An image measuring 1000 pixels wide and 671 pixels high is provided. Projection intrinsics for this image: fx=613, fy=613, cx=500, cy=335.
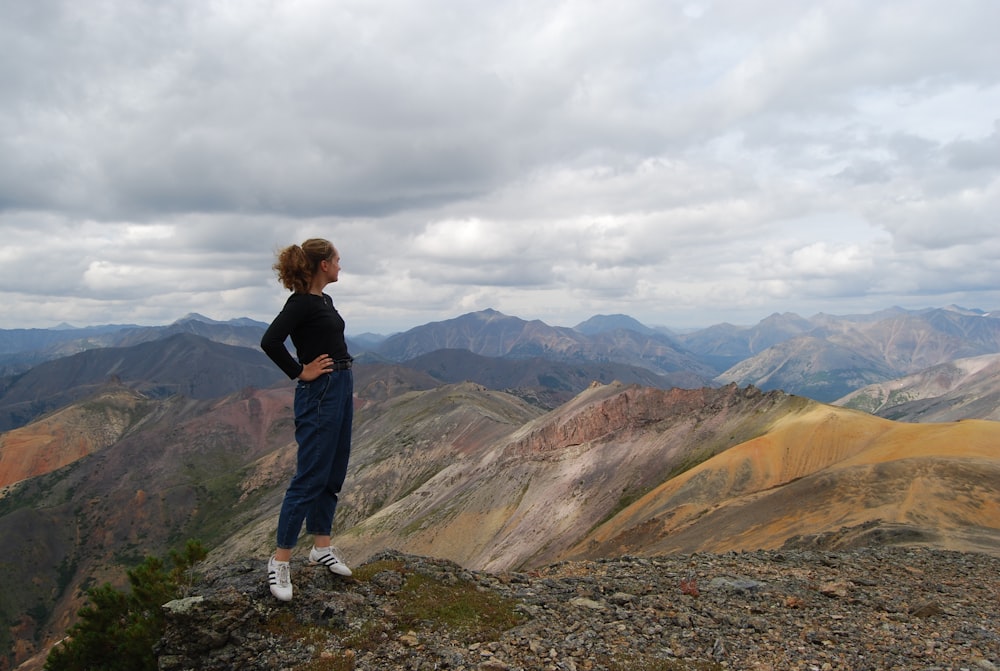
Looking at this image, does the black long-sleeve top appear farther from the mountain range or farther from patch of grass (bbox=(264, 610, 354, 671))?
the mountain range

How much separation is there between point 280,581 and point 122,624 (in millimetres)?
13605

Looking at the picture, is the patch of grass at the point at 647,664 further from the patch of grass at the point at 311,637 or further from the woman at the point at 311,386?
the woman at the point at 311,386

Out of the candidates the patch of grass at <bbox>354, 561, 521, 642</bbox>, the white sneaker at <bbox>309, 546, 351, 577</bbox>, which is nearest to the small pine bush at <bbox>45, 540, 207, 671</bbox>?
the white sneaker at <bbox>309, 546, 351, 577</bbox>

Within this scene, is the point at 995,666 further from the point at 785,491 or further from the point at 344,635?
the point at 785,491

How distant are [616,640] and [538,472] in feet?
247

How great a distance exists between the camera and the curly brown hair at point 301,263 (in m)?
8.72

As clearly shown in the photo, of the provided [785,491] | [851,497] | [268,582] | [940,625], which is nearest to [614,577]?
[940,625]

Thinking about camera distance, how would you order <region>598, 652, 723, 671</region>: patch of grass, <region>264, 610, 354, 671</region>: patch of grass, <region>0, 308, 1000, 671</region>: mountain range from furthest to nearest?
<region>0, 308, 1000, 671</region>: mountain range, <region>598, 652, 723, 671</region>: patch of grass, <region>264, 610, 354, 671</region>: patch of grass

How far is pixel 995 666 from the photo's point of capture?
8820 mm

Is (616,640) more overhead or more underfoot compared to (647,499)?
more overhead

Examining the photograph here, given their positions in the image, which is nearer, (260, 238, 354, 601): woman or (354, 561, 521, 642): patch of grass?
(260, 238, 354, 601): woman

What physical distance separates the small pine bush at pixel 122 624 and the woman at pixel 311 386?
6387 mm

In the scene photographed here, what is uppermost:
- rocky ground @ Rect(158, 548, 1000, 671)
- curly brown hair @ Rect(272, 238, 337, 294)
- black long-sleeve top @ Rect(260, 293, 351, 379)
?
curly brown hair @ Rect(272, 238, 337, 294)

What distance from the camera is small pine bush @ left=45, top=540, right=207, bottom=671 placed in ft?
44.6
